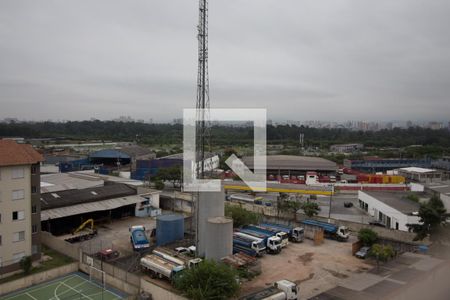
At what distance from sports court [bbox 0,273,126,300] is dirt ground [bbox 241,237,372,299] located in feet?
7.16

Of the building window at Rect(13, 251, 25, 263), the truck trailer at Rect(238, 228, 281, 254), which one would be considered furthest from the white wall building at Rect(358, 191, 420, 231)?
the building window at Rect(13, 251, 25, 263)

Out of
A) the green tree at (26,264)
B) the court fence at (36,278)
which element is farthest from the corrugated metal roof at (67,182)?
the court fence at (36,278)

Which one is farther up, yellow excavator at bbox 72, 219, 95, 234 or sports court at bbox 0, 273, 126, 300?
yellow excavator at bbox 72, 219, 95, 234

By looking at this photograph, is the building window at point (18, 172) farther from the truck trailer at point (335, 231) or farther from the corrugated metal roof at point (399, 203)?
the corrugated metal roof at point (399, 203)

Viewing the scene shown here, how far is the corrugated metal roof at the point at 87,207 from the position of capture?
830cm

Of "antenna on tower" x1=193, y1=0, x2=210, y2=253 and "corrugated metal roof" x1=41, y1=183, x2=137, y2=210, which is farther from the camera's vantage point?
"corrugated metal roof" x1=41, y1=183, x2=137, y2=210

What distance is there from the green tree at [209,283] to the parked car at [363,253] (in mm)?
3332

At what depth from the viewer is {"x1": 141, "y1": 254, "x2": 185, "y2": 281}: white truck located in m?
5.79

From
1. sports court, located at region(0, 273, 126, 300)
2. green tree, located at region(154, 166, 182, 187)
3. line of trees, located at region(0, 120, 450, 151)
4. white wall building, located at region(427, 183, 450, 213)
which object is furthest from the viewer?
line of trees, located at region(0, 120, 450, 151)

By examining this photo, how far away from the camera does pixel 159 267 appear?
6.00 meters

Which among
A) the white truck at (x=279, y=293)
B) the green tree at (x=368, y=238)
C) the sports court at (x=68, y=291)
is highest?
the green tree at (x=368, y=238)

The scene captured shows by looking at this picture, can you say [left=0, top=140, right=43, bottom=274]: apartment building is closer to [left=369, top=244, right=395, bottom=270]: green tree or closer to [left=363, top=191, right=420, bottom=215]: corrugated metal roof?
[left=369, top=244, right=395, bottom=270]: green tree

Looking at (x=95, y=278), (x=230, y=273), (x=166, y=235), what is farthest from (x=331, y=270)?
(x=95, y=278)

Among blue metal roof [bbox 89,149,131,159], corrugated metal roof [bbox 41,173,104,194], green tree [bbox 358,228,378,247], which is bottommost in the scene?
green tree [bbox 358,228,378,247]
